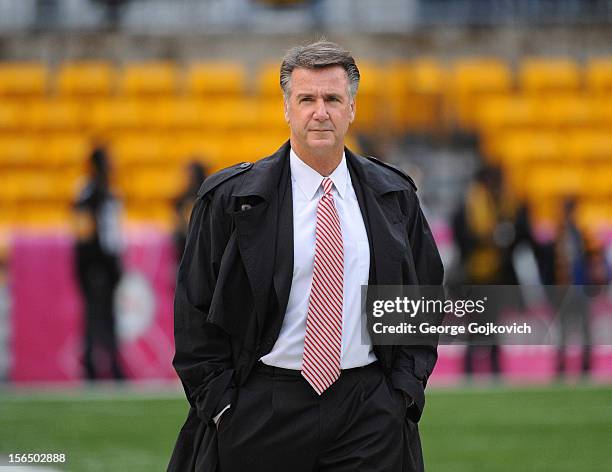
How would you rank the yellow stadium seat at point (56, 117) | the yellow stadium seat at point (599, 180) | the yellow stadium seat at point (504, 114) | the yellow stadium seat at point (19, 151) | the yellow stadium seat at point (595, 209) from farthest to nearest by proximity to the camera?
the yellow stadium seat at point (504, 114) < the yellow stadium seat at point (56, 117) < the yellow stadium seat at point (19, 151) < the yellow stadium seat at point (599, 180) < the yellow stadium seat at point (595, 209)

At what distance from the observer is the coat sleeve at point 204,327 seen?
12.9ft

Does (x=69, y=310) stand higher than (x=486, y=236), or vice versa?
(x=486, y=236)

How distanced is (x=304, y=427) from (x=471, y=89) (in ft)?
45.1

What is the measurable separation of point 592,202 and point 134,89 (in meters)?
5.73

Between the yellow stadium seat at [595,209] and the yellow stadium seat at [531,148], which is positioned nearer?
the yellow stadium seat at [595,209]

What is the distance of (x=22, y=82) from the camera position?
17.2 meters

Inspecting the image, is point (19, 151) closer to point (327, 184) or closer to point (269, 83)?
point (269, 83)

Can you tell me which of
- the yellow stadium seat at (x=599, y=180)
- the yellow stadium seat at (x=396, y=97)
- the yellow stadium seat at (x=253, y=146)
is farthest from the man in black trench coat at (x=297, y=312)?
the yellow stadium seat at (x=396, y=97)

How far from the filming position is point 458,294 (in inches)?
182

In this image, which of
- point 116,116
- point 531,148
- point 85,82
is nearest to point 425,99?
point 531,148

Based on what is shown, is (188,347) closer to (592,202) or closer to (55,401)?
(55,401)

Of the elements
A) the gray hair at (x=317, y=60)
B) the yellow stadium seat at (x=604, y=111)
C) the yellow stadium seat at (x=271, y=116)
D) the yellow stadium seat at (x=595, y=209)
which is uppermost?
the gray hair at (x=317, y=60)

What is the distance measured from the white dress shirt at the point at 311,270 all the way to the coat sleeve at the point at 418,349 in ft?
0.36

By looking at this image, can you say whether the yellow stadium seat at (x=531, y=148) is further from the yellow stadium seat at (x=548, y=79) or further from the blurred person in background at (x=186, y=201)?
the blurred person in background at (x=186, y=201)
